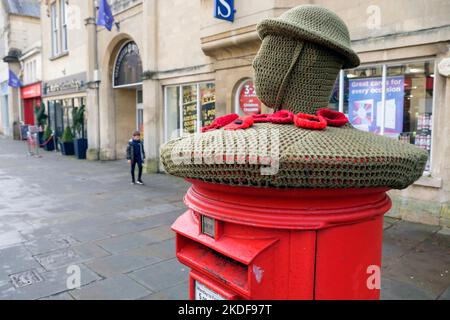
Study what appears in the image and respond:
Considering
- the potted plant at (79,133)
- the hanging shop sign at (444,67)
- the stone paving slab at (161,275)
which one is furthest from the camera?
the potted plant at (79,133)

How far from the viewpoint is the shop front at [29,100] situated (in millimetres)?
24891

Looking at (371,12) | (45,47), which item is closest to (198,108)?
(371,12)

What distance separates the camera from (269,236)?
4.34ft

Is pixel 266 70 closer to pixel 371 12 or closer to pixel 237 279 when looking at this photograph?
pixel 237 279

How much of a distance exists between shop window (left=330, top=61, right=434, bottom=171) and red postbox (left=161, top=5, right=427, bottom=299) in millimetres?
5549

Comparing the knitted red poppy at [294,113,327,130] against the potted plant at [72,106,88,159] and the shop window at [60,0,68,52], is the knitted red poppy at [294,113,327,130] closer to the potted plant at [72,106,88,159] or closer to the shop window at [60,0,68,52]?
the potted plant at [72,106,88,159]

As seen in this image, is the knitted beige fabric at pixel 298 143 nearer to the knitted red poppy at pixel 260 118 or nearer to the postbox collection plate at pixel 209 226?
the knitted red poppy at pixel 260 118

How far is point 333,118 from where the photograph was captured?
153cm

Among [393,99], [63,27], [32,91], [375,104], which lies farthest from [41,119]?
[393,99]

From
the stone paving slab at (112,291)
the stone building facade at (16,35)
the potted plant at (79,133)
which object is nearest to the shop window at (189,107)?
the potted plant at (79,133)

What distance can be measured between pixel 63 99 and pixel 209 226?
20.6 meters

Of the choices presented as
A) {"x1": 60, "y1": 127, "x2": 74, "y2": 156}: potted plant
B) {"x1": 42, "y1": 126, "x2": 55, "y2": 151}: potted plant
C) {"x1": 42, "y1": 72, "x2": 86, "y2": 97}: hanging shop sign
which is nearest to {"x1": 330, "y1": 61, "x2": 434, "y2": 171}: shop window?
{"x1": 42, "y1": 72, "x2": 86, "y2": 97}: hanging shop sign

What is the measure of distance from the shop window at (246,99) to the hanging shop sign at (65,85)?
32.8 feet

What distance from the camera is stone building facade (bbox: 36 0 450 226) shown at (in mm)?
6074
